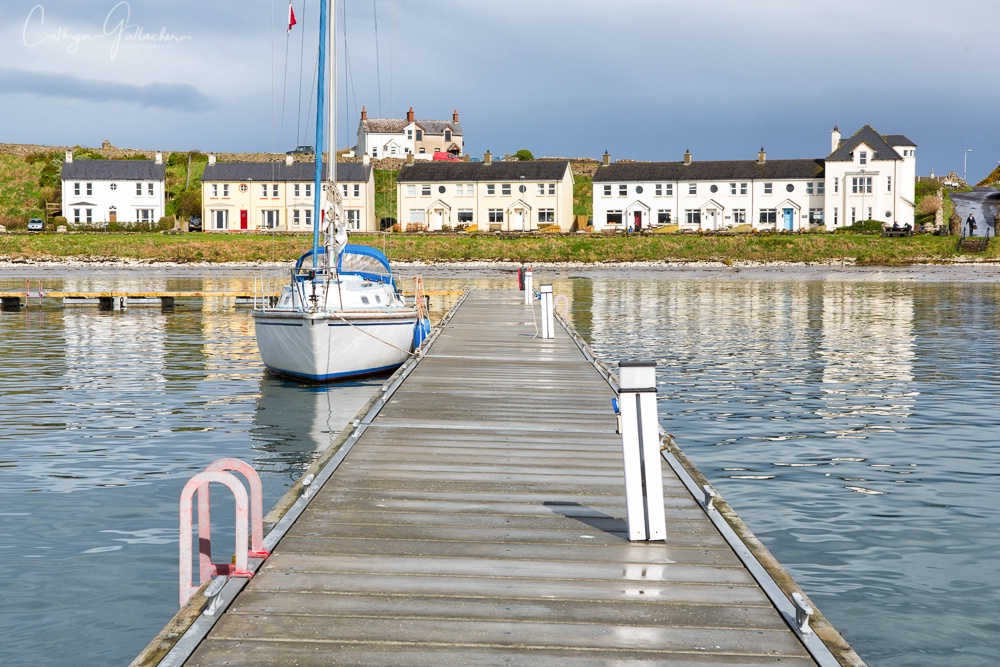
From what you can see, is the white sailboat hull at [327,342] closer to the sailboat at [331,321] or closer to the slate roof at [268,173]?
the sailboat at [331,321]

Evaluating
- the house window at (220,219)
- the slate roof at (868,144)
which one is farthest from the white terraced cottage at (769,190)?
the house window at (220,219)

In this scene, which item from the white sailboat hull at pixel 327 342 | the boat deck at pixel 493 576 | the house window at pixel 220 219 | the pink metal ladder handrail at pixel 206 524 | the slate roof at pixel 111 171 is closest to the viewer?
the boat deck at pixel 493 576

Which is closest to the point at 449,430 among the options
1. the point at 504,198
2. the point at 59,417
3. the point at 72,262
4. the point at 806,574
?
the point at 806,574

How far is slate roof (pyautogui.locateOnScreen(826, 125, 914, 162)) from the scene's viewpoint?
321 feet

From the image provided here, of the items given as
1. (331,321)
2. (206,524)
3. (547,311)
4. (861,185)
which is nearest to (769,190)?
(861,185)

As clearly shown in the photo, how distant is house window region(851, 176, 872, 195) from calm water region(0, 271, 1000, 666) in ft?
211

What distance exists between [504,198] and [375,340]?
85.9 metres

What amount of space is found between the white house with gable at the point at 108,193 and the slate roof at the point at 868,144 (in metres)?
71.4

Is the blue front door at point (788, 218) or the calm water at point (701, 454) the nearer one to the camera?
the calm water at point (701, 454)

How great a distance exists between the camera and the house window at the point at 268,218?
107500 millimetres

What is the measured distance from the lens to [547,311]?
2566 cm

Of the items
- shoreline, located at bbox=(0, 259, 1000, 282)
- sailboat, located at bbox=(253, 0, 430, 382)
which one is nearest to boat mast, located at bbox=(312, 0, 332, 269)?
sailboat, located at bbox=(253, 0, 430, 382)

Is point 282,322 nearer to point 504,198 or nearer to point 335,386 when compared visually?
point 335,386

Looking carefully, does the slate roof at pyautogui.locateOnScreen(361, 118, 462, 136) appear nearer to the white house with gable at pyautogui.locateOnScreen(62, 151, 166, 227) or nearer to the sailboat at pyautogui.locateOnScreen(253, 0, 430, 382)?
the white house with gable at pyautogui.locateOnScreen(62, 151, 166, 227)
